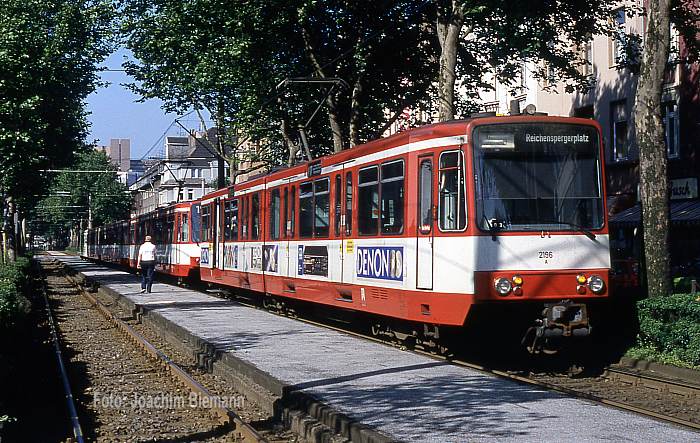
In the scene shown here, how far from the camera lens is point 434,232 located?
41.6 ft

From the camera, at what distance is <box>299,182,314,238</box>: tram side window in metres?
18.0

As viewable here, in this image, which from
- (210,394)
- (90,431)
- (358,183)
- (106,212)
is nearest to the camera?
(90,431)

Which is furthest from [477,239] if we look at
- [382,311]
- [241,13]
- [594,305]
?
[241,13]

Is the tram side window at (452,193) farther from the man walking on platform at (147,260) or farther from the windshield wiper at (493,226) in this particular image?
the man walking on platform at (147,260)

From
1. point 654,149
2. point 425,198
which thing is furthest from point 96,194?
point 425,198

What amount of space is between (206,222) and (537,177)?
18.7m

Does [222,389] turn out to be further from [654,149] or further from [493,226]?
[654,149]

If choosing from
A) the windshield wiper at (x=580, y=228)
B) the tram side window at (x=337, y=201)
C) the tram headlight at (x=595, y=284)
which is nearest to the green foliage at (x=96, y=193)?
the tram side window at (x=337, y=201)

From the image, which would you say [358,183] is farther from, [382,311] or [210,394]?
[210,394]

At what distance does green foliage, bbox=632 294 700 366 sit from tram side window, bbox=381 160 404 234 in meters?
3.57

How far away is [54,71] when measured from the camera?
3650 centimetres

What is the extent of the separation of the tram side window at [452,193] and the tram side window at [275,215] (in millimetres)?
8241

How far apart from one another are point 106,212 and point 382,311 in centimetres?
8584

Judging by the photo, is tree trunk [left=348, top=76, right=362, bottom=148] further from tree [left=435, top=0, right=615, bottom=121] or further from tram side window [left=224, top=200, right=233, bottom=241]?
tram side window [left=224, top=200, right=233, bottom=241]
